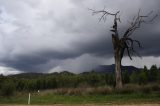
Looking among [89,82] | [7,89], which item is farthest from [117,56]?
[89,82]

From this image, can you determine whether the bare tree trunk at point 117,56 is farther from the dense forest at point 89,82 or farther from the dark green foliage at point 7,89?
the dark green foliage at point 7,89

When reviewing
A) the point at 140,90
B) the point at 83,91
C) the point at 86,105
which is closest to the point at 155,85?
the point at 140,90

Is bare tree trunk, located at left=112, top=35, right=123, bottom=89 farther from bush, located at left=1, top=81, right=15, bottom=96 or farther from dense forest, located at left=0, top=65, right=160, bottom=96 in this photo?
bush, located at left=1, top=81, right=15, bottom=96

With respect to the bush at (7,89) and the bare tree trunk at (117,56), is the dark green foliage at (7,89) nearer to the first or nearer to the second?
the bush at (7,89)

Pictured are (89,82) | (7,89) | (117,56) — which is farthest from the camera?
(89,82)

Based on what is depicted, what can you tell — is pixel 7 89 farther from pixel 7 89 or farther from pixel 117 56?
pixel 117 56

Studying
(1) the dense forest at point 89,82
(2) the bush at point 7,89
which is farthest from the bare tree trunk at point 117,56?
(2) the bush at point 7,89

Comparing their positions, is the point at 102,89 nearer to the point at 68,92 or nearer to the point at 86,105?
the point at 68,92

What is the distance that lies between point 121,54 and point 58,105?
45.2 feet

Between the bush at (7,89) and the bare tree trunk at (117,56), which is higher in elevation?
the bare tree trunk at (117,56)

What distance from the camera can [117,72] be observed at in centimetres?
3703

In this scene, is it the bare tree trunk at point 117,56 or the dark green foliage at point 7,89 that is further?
the dark green foliage at point 7,89

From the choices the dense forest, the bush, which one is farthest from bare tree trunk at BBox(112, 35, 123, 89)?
the bush

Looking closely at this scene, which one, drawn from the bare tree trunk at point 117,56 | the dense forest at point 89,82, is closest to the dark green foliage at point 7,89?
the dense forest at point 89,82
